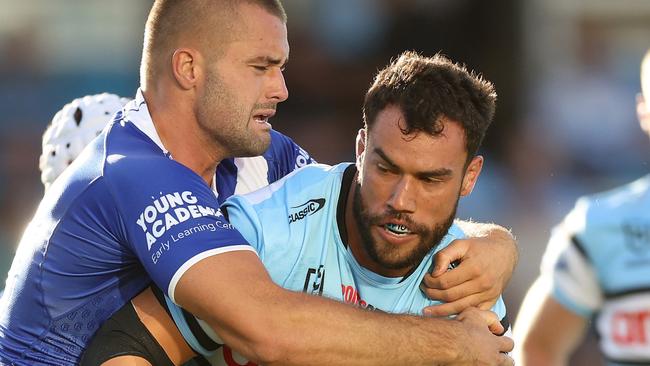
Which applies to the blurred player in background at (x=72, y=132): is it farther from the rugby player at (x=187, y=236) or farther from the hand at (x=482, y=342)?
the hand at (x=482, y=342)

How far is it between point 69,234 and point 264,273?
79cm

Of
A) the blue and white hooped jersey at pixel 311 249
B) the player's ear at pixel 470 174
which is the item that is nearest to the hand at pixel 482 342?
the blue and white hooped jersey at pixel 311 249

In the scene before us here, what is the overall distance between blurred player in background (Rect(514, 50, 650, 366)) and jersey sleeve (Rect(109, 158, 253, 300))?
1.36 m

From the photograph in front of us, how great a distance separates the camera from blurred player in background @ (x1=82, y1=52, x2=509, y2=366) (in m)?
4.34

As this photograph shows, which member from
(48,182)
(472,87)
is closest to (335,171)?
(472,87)

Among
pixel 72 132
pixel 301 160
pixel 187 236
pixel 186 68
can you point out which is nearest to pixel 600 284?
pixel 301 160

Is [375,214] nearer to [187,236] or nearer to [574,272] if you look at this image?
[187,236]

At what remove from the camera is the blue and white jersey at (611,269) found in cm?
468

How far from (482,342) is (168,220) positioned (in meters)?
1.14

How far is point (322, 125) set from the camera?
34.5 feet

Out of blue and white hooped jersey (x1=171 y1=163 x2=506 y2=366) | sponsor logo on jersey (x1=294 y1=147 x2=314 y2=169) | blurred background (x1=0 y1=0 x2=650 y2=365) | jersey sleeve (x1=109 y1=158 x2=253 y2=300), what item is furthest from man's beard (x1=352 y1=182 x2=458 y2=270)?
blurred background (x1=0 y1=0 x2=650 y2=365)

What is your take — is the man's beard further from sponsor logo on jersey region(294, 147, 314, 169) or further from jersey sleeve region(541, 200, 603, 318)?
sponsor logo on jersey region(294, 147, 314, 169)

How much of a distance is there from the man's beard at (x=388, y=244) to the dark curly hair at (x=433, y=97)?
283 millimetres

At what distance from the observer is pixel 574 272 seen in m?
4.85
